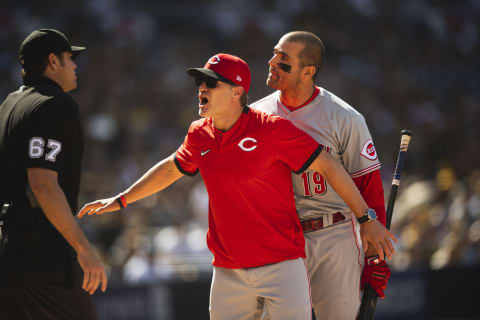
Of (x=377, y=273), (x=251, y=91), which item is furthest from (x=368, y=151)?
(x=251, y=91)

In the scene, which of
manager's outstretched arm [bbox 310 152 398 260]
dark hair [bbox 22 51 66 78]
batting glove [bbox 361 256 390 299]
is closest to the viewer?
dark hair [bbox 22 51 66 78]

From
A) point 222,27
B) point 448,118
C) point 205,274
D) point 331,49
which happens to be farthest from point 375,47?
point 205,274

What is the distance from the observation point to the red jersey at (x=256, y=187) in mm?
3789

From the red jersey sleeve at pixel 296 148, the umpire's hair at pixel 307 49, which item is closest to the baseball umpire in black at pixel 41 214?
the red jersey sleeve at pixel 296 148

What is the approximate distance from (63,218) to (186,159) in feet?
3.41

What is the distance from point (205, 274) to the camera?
9320mm

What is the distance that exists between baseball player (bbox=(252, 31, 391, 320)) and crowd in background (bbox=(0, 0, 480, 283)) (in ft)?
15.8

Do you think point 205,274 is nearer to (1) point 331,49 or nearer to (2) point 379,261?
(2) point 379,261

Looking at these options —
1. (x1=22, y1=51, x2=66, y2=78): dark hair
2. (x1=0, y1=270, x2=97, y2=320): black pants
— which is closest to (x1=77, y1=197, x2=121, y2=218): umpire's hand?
(x1=0, y1=270, x2=97, y2=320): black pants

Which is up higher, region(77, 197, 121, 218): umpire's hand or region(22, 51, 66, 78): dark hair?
region(22, 51, 66, 78): dark hair

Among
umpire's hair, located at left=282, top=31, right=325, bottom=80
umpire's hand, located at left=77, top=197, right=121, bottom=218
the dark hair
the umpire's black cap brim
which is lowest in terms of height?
umpire's hand, located at left=77, top=197, right=121, bottom=218

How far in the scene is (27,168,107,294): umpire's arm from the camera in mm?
3342

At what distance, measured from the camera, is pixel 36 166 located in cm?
340

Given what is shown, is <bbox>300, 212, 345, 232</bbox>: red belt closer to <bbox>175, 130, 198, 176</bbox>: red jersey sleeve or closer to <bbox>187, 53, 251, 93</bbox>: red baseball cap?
<bbox>175, 130, 198, 176</bbox>: red jersey sleeve
